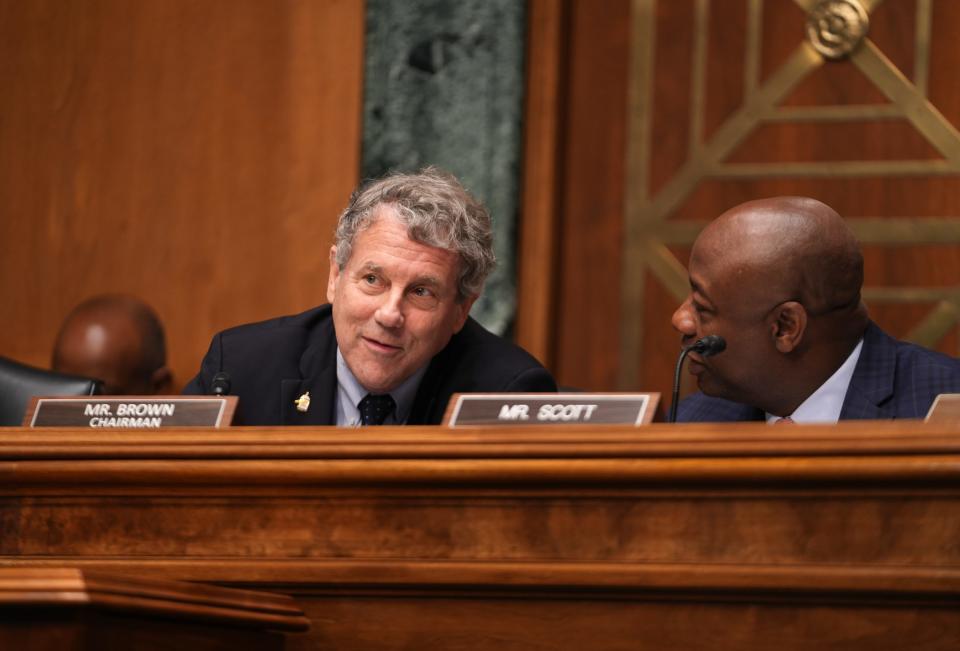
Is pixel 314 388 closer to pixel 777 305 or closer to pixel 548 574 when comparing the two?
pixel 777 305

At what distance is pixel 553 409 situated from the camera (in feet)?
6.10

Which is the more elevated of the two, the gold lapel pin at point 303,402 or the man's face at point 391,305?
the man's face at point 391,305

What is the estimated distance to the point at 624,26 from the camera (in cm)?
432

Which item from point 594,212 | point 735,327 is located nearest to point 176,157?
point 594,212

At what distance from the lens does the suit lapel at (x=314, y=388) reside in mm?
2602

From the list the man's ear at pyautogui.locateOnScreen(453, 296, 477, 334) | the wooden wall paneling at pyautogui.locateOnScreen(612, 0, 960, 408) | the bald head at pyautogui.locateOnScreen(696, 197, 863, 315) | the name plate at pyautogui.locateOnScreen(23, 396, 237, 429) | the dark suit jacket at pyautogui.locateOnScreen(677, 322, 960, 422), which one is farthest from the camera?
the wooden wall paneling at pyautogui.locateOnScreen(612, 0, 960, 408)

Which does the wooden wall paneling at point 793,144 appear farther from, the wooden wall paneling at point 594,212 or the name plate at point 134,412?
the name plate at point 134,412

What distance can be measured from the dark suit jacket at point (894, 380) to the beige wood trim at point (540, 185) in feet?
5.47

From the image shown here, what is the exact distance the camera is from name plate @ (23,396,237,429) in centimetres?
204

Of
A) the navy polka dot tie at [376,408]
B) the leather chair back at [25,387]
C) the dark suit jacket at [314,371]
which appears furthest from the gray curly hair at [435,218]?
the leather chair back at [25,387]

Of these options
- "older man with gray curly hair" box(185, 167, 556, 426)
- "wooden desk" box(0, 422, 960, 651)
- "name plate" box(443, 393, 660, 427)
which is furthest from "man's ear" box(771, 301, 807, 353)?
"wooden desk" box(0, 422, 960, 651)

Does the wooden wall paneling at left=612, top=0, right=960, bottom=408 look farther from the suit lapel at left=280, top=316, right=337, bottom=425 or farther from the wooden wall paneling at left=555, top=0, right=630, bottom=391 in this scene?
the suit lapel at left=280, top=316, right=337, bottom=425

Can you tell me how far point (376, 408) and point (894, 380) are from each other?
0.88m

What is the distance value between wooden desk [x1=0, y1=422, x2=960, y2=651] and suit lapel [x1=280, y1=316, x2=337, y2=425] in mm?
664
